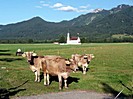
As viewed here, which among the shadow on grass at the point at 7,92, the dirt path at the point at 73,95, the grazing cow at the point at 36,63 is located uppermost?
the grazing cow at the point at 36,63

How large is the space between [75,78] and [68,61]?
441cm

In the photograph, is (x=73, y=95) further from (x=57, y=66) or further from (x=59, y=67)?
(x=57, y=66)

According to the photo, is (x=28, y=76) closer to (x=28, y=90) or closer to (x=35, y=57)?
(x=35, y=57)

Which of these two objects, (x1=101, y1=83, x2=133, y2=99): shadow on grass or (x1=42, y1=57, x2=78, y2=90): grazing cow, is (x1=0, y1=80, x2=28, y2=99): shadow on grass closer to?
(x1=42, y1=57, x2=78, y2=90): grazing cow

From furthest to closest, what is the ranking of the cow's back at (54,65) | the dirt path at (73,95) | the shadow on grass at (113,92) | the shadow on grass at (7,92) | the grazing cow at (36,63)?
the grazing cow at (36,63), the cow's back at (54,65), the shadow on grass at (113,92), the dirt path at (73,95), the shadow on grass at (7,92)

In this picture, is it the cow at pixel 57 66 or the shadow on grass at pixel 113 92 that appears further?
the cow at pixel 57 66

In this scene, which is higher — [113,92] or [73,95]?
[73,95]

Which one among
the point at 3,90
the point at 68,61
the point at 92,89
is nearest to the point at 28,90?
the point at 3,90

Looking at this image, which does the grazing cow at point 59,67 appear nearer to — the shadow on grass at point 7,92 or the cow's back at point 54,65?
the cow's back at point 54,65

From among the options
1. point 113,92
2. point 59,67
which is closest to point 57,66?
point 59,67

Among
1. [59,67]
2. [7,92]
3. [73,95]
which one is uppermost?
[59,67]

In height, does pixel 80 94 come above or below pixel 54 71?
below

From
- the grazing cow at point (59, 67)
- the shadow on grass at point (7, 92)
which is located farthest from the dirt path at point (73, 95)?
the grazing cow at point (59, 67)

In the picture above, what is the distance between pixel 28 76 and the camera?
24.5m
